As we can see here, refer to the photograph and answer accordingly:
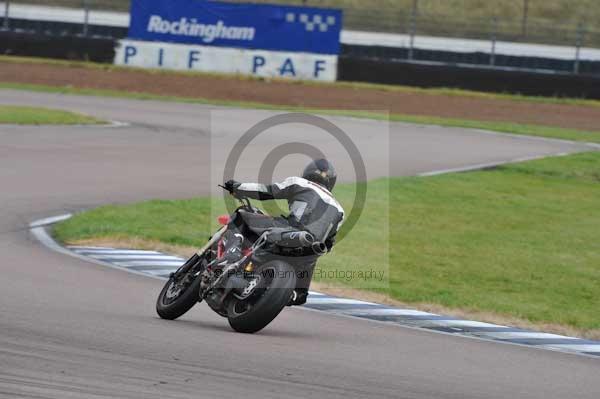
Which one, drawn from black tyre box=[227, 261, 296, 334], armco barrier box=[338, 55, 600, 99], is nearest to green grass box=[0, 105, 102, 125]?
armco barrier box=[338, 55, 600, 99]

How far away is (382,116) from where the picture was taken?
3039cm

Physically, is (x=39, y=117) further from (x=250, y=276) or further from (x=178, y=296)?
(x=250, y=276)

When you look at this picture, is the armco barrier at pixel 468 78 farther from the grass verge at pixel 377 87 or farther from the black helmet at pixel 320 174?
the black helmet at pixel 320 174

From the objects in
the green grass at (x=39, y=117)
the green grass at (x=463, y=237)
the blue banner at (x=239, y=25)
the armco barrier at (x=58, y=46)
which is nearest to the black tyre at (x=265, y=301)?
the green grass at (x=463, y=237)

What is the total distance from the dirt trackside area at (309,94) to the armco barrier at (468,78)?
34cm

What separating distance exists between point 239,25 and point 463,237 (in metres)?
20.3

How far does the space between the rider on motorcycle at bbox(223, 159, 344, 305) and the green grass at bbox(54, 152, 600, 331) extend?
279 centimetres

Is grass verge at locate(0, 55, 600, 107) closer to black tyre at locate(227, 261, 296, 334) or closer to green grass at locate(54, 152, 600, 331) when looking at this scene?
green grass at locate(54, 152, 600, 331)

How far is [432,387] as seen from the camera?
752 cm

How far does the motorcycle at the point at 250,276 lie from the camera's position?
855 centimetres

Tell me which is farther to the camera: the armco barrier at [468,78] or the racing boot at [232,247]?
the armco barrier at [468,78]

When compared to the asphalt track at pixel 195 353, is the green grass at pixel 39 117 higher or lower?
higher

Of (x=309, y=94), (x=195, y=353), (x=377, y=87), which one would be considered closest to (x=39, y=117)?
(x=309, y=94)

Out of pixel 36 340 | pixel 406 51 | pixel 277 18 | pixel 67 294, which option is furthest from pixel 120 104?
pixel 36 340
